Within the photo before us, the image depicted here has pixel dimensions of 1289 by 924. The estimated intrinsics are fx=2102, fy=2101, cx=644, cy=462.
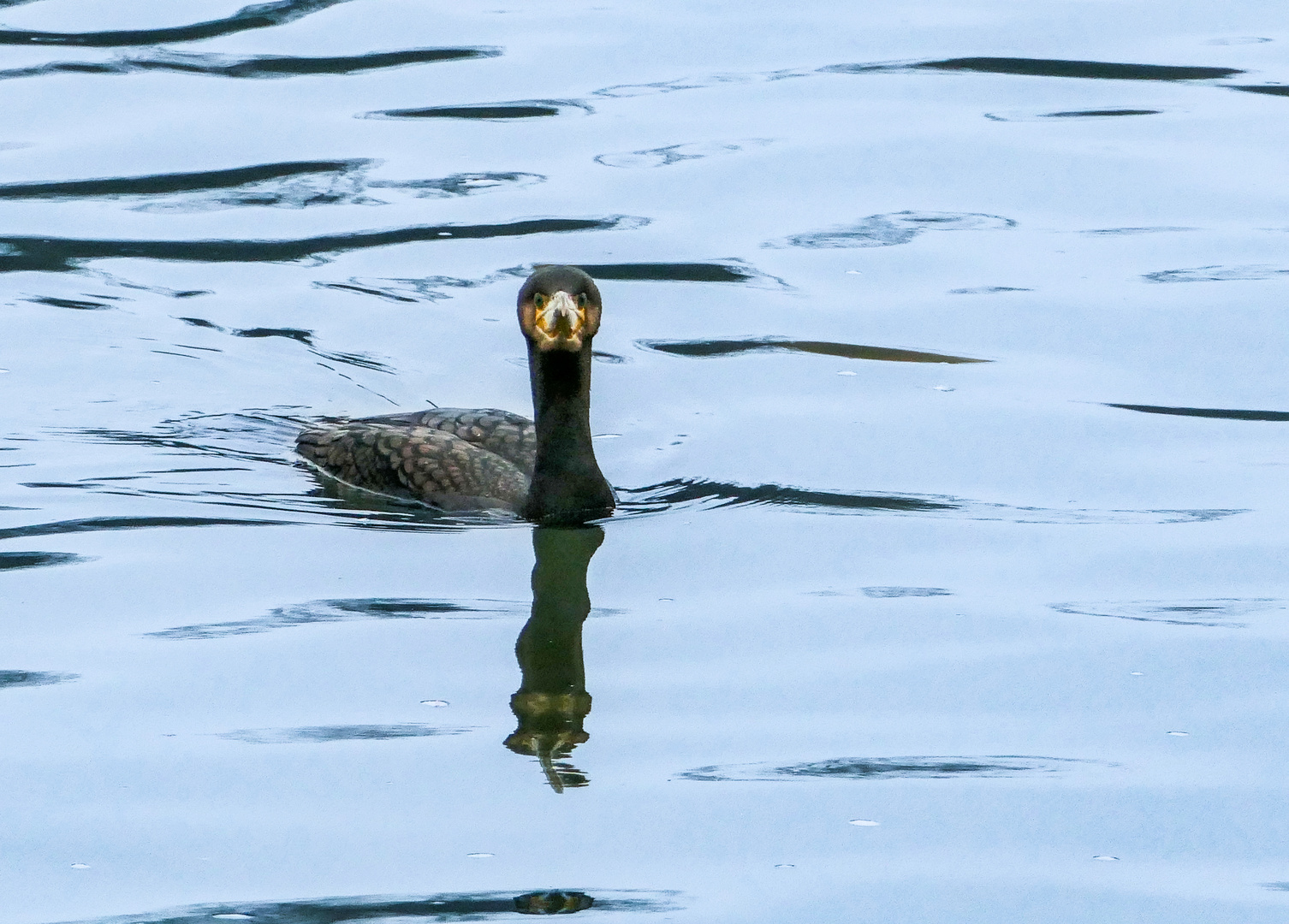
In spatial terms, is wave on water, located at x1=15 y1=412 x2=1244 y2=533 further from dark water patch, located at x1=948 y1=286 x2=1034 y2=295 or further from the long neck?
dark water patch, located at x1=948 y1=286 x2=1034 y2=295

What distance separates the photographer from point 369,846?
17.5ft

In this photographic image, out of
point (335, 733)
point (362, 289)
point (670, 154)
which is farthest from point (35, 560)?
point (670, 154)

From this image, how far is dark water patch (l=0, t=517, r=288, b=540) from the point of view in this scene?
788 centimetres

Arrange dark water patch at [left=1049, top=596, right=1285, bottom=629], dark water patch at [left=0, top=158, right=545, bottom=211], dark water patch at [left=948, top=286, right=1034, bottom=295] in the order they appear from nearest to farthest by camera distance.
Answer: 1. dark water patch at [left=1049, top=596, right=1285, bottom=629]
2. dark water patch at [left=948, top=286, right=1034, bottom=295]
3. dark water patch at [left=0, top=158, right=545, bottom=211]

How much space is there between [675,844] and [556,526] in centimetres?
298

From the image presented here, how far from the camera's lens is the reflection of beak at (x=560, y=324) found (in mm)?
7941

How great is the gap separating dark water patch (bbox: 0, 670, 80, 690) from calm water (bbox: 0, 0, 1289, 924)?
17 mm

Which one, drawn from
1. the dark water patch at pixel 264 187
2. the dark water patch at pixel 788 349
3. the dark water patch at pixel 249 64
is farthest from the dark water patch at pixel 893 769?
the dark water patch at pixel 249 64

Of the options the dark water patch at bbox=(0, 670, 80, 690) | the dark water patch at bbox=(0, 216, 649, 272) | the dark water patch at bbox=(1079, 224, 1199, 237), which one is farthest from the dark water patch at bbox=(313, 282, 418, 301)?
the dark water patch at bbox=(0, 670, 80, 690)

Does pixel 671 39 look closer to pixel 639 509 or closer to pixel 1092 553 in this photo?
pixel 639 509

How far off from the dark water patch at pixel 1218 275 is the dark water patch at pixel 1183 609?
158 inches

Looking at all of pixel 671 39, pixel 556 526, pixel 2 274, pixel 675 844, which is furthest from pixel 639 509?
pixel 671 39

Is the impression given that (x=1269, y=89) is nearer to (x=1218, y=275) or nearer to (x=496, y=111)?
(x=1218, y=275)

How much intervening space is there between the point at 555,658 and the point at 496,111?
7.79 meters
